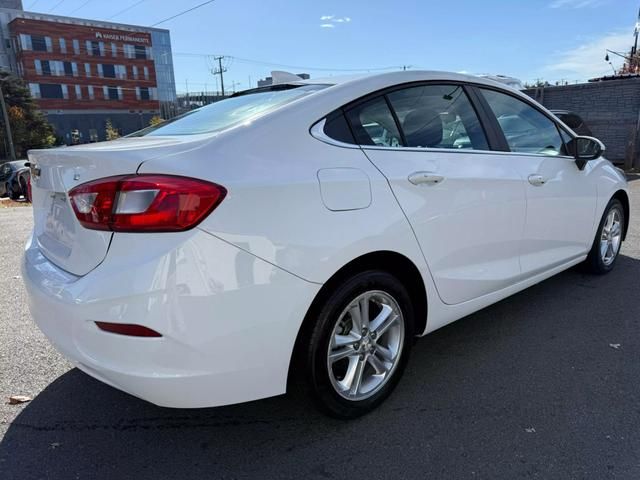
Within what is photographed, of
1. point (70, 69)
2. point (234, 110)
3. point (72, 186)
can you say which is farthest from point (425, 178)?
point (70, 69)

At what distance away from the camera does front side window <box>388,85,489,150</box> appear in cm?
268

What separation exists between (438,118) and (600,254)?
8.35 feet

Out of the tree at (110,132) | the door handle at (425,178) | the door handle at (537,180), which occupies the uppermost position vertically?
the tree at (110,132)

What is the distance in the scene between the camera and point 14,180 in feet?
58.9

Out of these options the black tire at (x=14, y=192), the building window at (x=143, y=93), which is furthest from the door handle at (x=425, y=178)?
the building window at (x=143, y=93)

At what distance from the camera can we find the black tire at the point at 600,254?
14.2 ft

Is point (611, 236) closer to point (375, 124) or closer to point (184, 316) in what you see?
point (375, 124)

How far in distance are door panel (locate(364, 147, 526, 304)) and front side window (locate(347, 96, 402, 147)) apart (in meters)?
0.07

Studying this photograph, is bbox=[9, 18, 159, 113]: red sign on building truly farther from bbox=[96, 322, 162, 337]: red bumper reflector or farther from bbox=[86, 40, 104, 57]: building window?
bbox=[96, 322, 162, 337]: red bumper reflector

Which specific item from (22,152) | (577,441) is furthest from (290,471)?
(22,152)

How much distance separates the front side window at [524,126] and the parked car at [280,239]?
199 millimetres

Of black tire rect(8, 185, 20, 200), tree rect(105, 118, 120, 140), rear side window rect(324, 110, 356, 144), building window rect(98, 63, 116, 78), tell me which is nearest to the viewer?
rear side window rect(324, 110, 356, 144)

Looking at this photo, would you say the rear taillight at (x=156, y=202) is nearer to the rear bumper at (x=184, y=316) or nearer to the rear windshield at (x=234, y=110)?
the rear bumper at (x=184, y=316)

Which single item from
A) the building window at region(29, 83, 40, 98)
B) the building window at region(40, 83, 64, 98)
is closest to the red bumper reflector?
the building window at region(29, 83, 40, 98)
